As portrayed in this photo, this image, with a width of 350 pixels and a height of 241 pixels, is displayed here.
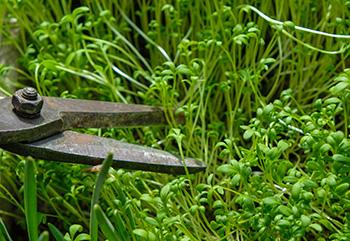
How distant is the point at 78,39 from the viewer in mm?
1462

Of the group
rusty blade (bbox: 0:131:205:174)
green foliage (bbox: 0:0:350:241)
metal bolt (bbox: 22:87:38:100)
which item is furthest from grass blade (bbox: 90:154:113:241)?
metal bolt (bbox: 22:87:38:100)

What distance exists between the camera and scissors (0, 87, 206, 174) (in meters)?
1.11

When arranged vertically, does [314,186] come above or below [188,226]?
above

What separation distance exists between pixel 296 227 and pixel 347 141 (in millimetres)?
138

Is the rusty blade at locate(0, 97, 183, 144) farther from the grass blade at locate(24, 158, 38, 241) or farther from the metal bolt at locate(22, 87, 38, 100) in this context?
the grass blade at locate(24, 158, 38, 241)

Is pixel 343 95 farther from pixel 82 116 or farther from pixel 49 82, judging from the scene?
pixel 49 82

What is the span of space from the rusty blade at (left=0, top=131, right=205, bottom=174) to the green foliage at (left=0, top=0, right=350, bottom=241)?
0.11ft

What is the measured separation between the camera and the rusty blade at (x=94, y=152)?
3.64 feet

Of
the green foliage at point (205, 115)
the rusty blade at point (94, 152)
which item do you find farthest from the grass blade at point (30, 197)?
the rusty blade at point (94, 152)

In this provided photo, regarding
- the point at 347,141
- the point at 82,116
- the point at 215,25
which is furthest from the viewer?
the point at 215,25

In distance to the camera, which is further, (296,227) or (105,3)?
(105,3)

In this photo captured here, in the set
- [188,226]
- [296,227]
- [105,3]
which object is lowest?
[188,226]

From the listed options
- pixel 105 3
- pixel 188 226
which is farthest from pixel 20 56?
pixel 188 226

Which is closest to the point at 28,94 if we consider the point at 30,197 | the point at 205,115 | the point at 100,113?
the point at 100,113
